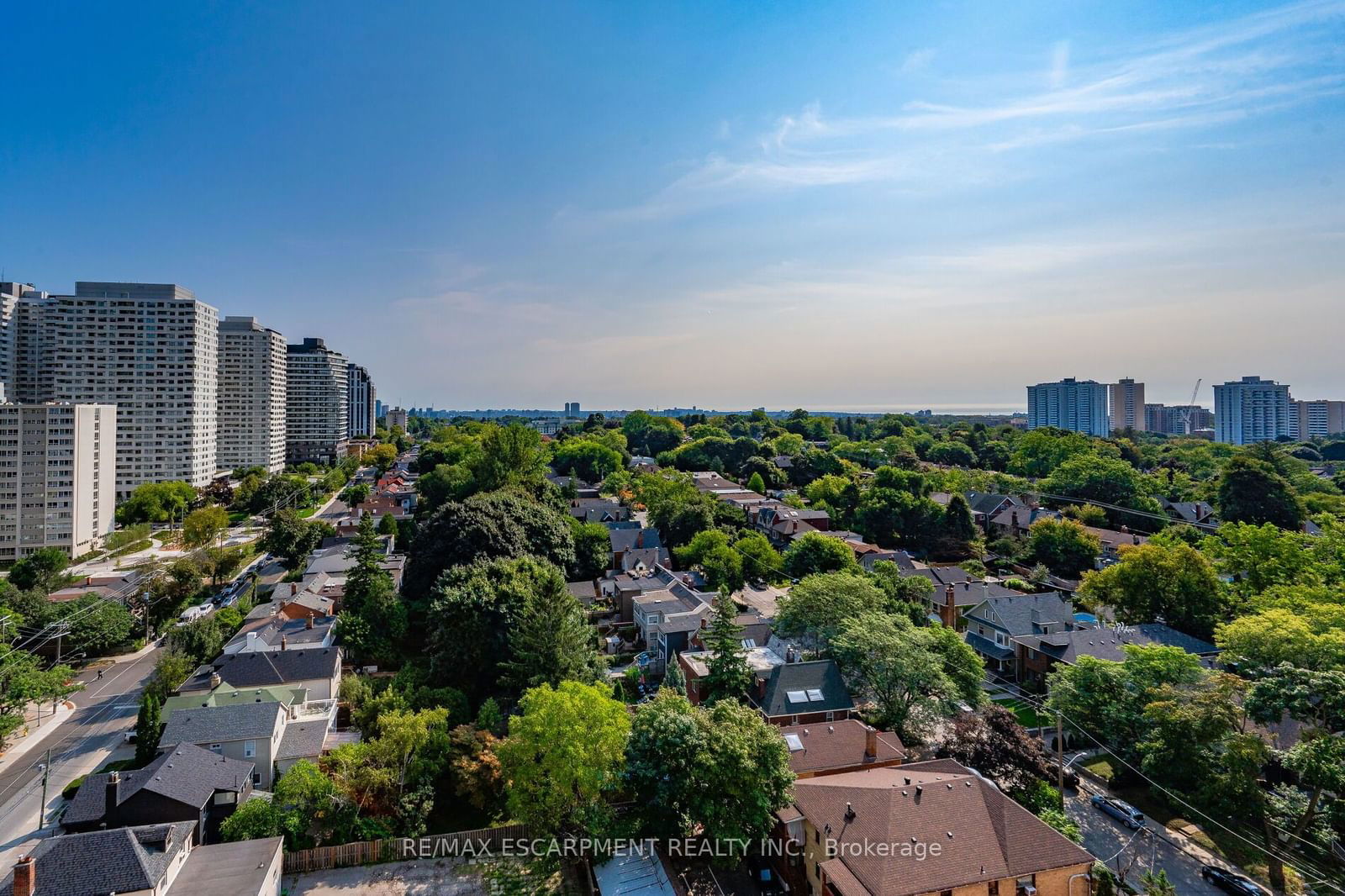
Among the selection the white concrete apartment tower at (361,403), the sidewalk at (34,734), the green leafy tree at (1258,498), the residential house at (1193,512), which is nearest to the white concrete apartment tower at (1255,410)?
Result: the residential house at (1193,512)

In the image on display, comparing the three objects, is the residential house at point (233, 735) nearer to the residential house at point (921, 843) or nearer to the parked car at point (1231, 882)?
the residential house at point (921, 843)

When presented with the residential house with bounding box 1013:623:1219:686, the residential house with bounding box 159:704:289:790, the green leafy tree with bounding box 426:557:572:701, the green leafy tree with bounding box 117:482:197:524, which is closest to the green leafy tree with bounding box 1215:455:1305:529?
the residential house with bounding box 1013:623:1219:686

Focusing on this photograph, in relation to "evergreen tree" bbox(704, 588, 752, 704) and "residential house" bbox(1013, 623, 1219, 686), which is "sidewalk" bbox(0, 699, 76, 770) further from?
"residential house" bbox(1013, 623, 1219, 686)

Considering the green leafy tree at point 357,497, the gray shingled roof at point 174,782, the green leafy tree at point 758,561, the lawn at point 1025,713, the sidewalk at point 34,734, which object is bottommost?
the sidewalk at point 34,734

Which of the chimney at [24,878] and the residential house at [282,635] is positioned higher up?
the residential house at [282,635]

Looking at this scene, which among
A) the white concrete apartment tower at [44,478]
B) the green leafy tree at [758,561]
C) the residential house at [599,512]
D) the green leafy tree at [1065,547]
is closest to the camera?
the green leafy tree at [758,561]

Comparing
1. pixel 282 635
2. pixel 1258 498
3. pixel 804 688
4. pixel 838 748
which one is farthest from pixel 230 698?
pixel 1258 498
